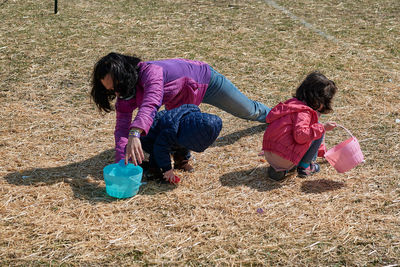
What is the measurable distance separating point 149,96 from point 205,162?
1.19 metres

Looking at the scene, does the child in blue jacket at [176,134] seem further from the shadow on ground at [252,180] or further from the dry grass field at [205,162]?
the shadow on ground at [252,180]

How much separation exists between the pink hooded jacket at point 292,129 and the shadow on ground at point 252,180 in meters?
0.35

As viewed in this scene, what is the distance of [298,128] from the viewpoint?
4188mm

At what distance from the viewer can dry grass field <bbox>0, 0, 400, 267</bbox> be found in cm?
352

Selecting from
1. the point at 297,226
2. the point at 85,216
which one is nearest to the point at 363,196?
the point at 297,226

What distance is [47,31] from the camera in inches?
362

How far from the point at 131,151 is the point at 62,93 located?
3.31 m

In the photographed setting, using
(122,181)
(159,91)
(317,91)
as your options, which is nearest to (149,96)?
(159,91)

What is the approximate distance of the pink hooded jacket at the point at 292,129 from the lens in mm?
4207

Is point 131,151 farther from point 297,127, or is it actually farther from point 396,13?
point 396,13

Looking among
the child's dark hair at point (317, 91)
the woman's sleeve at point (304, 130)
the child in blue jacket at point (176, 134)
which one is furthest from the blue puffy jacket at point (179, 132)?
the child's dark hair at point (317, 91)

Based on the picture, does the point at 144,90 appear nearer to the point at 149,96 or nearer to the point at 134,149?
the point at 149,96

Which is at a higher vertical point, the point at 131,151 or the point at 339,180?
the point at 131,151

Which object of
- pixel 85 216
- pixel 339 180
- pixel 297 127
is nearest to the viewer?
pixel 85 216
